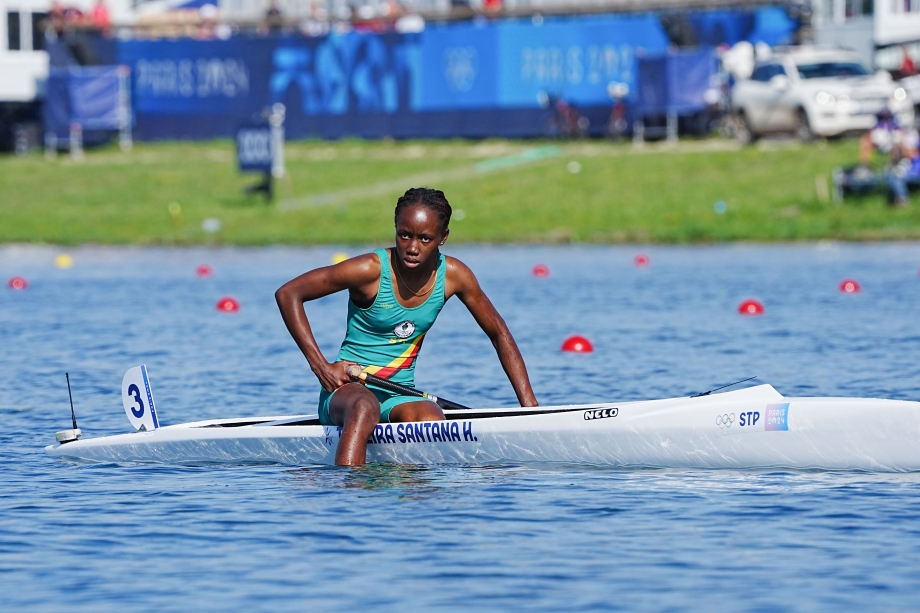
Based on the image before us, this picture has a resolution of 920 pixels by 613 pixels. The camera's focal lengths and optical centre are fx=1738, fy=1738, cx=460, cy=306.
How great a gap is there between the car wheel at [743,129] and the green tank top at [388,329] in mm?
25907

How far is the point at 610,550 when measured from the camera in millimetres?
8242

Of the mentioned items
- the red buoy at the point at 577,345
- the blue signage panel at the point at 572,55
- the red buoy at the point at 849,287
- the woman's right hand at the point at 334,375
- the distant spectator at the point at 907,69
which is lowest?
the red buoy at the point at 577,345

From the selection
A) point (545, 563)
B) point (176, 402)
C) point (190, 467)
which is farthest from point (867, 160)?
point (545, 563)

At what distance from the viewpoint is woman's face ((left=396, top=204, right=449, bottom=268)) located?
9.62 metres

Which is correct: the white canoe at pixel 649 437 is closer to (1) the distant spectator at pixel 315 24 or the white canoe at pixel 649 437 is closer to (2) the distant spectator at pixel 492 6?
(2) the distant spectator at pixel 492 6

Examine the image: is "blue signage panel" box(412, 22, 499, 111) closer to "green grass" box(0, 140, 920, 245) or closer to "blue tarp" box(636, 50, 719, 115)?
"green grass" box(0, 140, 920, 245)

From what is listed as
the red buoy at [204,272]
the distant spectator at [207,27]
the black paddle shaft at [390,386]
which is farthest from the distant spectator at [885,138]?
the black paddle shaft at [390,386]

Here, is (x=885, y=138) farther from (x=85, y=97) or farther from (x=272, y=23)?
(x=85, y=97)

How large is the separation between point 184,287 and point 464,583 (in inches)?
694

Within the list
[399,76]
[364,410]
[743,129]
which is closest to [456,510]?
[364,410]

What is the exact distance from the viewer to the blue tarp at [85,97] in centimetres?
4494

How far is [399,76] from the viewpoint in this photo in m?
41.8

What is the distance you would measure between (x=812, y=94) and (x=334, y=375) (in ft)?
82.5

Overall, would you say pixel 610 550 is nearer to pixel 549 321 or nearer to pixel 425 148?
pixel 549 321
